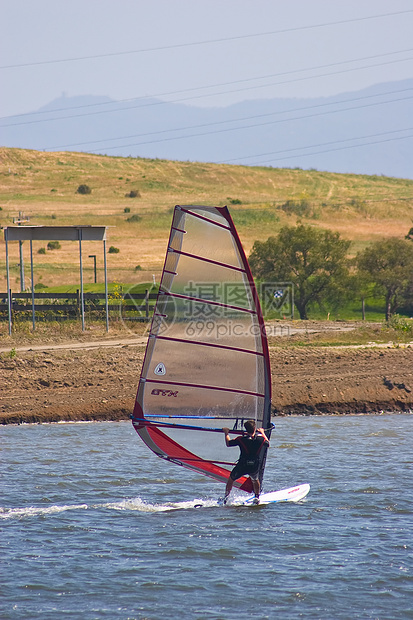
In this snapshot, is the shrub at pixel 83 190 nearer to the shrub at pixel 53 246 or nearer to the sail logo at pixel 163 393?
the shrub at pixel 53 246

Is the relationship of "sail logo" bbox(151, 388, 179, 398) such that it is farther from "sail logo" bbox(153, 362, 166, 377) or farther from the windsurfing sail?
"sail logo" bbox(153, 362, 166, 377)

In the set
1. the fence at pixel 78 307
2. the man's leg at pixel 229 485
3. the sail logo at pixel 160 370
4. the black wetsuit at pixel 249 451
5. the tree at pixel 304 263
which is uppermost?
the tree at pixel 304 263

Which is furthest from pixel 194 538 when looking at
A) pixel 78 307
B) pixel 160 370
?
pixel 78 307

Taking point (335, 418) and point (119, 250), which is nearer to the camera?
point (335, 418)

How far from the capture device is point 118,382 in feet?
56.4

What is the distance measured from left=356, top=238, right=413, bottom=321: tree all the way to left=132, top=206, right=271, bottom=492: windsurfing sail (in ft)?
63.7

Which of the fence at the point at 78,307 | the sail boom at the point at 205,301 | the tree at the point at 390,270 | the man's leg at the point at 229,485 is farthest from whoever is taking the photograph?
the tree at the point at 390,270

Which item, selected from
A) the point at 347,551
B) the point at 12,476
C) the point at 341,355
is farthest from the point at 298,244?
the point at 347,551

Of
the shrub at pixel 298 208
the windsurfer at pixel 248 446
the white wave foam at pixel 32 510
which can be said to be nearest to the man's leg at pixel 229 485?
the windsurfer at pixel 248 446

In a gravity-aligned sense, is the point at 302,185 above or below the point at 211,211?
above

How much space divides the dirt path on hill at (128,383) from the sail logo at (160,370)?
250 inches

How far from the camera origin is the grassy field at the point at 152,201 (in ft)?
161

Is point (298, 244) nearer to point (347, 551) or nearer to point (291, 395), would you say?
point (291, 395)

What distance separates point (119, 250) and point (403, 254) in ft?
79.8
